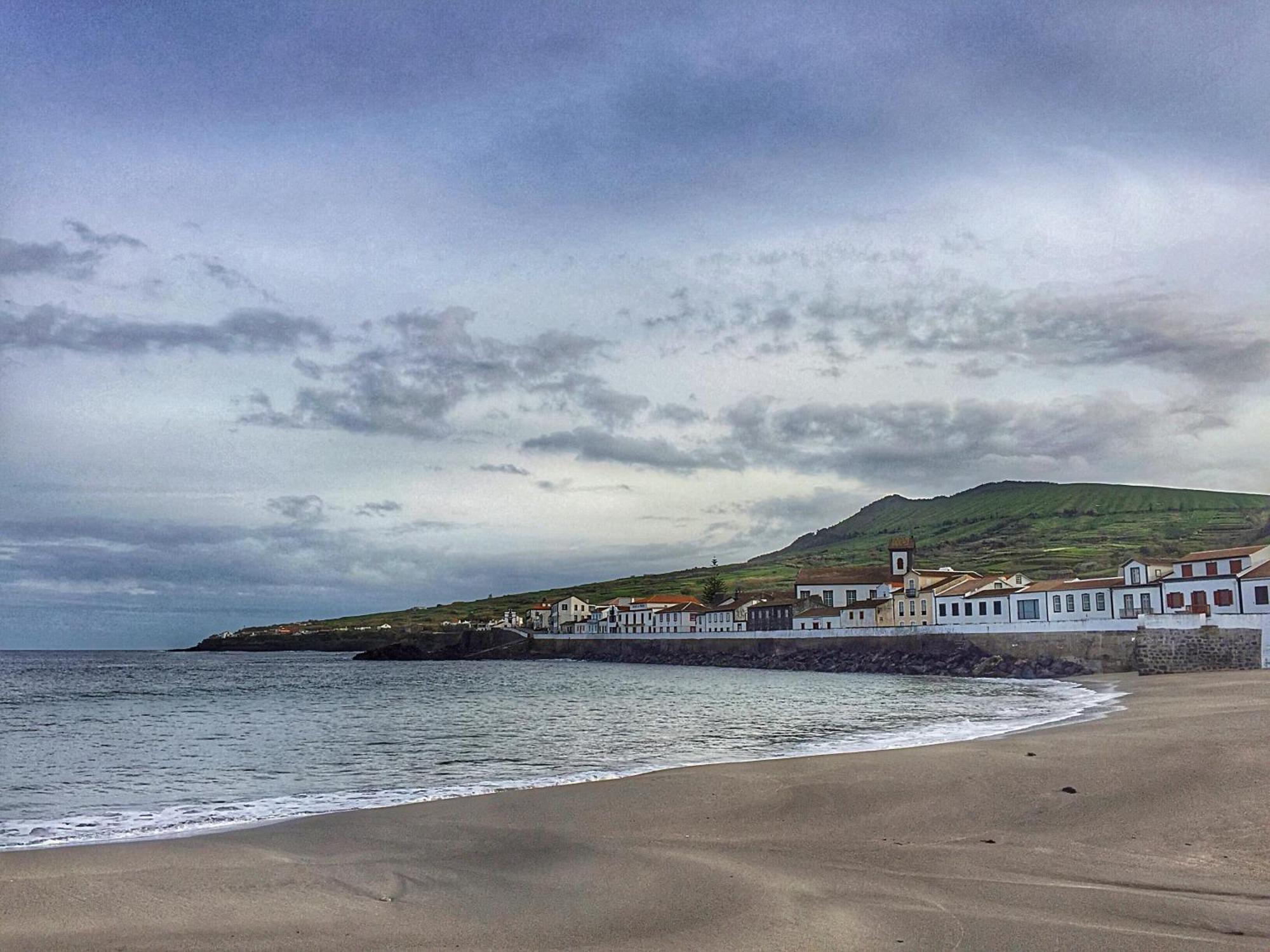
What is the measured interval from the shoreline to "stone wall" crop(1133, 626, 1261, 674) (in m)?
23.4

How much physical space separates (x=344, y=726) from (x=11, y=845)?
2124 cm

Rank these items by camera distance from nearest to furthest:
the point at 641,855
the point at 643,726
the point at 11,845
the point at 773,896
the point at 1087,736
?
the point at 773,896, the point at 641,855, the point at 11,845, the point at 1087,736, the point at 643,726

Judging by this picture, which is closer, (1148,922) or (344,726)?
(1148,922)

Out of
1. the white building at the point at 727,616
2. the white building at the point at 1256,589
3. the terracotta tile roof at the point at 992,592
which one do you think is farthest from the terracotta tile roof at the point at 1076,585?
the white building at the point at 727,616

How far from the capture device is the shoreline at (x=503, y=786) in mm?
13578

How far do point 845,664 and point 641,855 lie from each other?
3007 inches

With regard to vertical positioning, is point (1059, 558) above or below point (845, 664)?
above

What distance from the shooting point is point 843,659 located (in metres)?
85.9

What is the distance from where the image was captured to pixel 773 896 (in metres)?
9.28

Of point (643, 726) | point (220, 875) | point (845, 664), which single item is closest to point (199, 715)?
point (643, 726)

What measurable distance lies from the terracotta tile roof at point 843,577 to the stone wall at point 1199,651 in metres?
65.7

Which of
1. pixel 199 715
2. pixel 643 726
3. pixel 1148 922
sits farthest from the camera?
pixel 199 715

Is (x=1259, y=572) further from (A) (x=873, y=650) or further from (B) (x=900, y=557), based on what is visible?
(B) (x=900, y=557)

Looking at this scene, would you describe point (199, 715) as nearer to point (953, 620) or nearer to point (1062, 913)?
point (1062, 913)
